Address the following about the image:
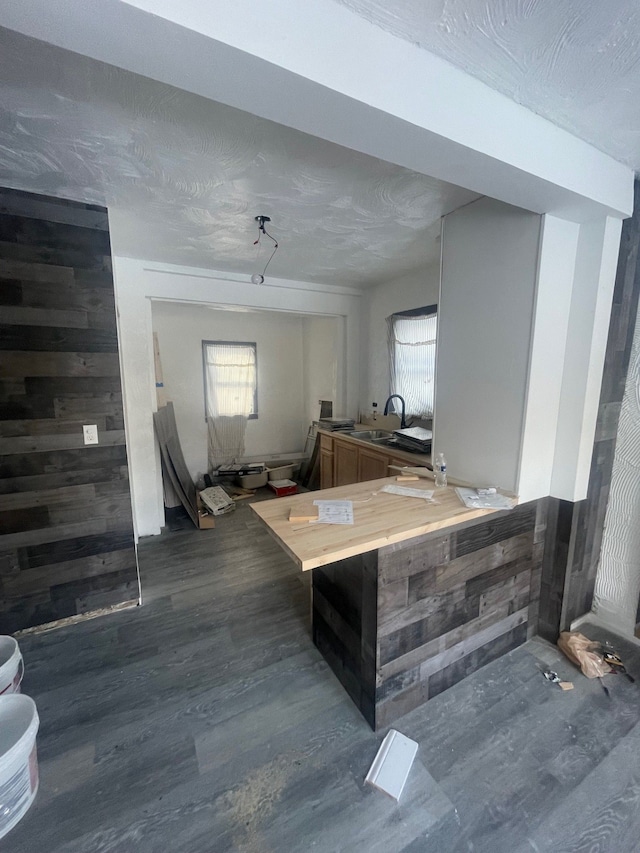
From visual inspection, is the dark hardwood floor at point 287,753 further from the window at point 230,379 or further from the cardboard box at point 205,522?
the window at point 230,379

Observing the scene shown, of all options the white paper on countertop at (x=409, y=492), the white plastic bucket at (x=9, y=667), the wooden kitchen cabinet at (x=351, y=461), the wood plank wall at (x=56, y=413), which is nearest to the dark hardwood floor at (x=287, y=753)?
the white plastic bucket at (x=9, y=667)

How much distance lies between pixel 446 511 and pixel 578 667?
119cm

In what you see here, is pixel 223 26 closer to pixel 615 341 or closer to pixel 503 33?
pixel 503 33

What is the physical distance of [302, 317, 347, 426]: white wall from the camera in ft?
14.1

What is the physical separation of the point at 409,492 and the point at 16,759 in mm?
1801

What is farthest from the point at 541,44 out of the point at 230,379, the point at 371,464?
the point at 230,379

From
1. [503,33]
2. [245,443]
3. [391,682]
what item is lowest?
[391,682]

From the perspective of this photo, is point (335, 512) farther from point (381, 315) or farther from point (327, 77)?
point (381, 315)

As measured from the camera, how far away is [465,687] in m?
1.72

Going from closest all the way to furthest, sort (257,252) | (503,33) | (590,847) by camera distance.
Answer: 1. (503,33)
2. (590,847)
3. (257,252)

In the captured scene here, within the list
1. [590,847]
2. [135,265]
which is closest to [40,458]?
[135,265]

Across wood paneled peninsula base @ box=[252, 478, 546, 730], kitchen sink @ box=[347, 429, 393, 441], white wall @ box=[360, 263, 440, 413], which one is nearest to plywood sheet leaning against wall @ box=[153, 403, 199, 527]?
kitchen sink @ box=[347, 429, 393, 441]

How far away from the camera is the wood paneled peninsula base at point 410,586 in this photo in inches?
55.8

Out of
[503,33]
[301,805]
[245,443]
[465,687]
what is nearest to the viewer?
[503,33]
